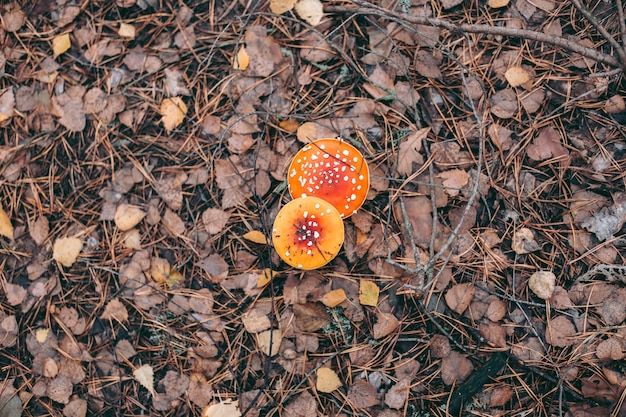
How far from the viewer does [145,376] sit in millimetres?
2842

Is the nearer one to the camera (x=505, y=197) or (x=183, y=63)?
(x=505, y=197)

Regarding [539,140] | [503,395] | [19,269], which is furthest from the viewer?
[19,269]

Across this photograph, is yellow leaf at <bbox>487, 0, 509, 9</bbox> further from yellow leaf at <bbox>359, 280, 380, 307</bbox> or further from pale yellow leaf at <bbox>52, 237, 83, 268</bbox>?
pale yellow leaf at <bbox>52, 237, 83, 268</bbox>

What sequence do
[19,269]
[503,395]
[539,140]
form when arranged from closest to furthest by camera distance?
[503,395], [539,140], [19,269]

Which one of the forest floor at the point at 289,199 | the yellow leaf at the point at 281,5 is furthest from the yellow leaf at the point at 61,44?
the yellow leaf at the point at 281,5

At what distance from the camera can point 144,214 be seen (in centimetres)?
296

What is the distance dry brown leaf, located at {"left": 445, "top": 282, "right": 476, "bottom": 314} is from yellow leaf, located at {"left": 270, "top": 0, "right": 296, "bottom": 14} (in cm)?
205

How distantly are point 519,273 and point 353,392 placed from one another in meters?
1.21

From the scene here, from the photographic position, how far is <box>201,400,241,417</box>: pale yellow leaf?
2.76m

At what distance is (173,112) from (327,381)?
1.97 m

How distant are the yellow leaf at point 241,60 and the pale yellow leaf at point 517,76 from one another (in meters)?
1.65

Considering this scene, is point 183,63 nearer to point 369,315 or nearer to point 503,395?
point 369,315

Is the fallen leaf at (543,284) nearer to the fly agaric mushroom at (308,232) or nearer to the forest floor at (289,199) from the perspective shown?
the forest floor at (289,199)

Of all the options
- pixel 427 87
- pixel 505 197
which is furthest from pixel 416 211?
pixel 427 87
